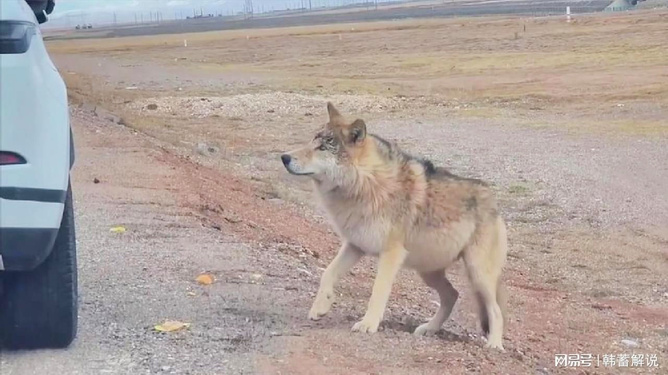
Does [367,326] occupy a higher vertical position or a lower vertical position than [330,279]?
lower

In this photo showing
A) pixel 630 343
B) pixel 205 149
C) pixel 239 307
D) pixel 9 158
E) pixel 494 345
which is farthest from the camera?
pixel 205 149

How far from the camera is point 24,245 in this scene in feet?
16.0

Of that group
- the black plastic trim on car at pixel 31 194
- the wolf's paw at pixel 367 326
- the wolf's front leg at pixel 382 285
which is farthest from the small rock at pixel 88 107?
the black plastic trim on car at pixel 31 194

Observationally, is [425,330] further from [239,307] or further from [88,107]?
[88,107]

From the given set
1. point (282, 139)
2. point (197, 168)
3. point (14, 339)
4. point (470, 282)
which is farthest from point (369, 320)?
point (282, 139)

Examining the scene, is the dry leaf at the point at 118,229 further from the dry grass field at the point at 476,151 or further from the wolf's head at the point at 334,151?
the wolf's head at the point at 334,151

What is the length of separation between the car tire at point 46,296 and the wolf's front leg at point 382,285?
1932 millimetres

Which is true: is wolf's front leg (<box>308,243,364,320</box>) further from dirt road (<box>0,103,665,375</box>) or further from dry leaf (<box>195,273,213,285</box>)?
dry leaf (<box>195,273,213,285</box>)

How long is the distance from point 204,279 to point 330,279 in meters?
1.09

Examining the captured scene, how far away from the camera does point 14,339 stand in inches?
225

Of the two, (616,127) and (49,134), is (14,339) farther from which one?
(616,127)

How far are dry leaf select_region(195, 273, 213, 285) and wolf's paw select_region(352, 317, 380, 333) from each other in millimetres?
1322

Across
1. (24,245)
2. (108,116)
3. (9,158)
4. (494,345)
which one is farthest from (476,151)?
(9,158)

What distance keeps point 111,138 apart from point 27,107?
1273 centimetres
